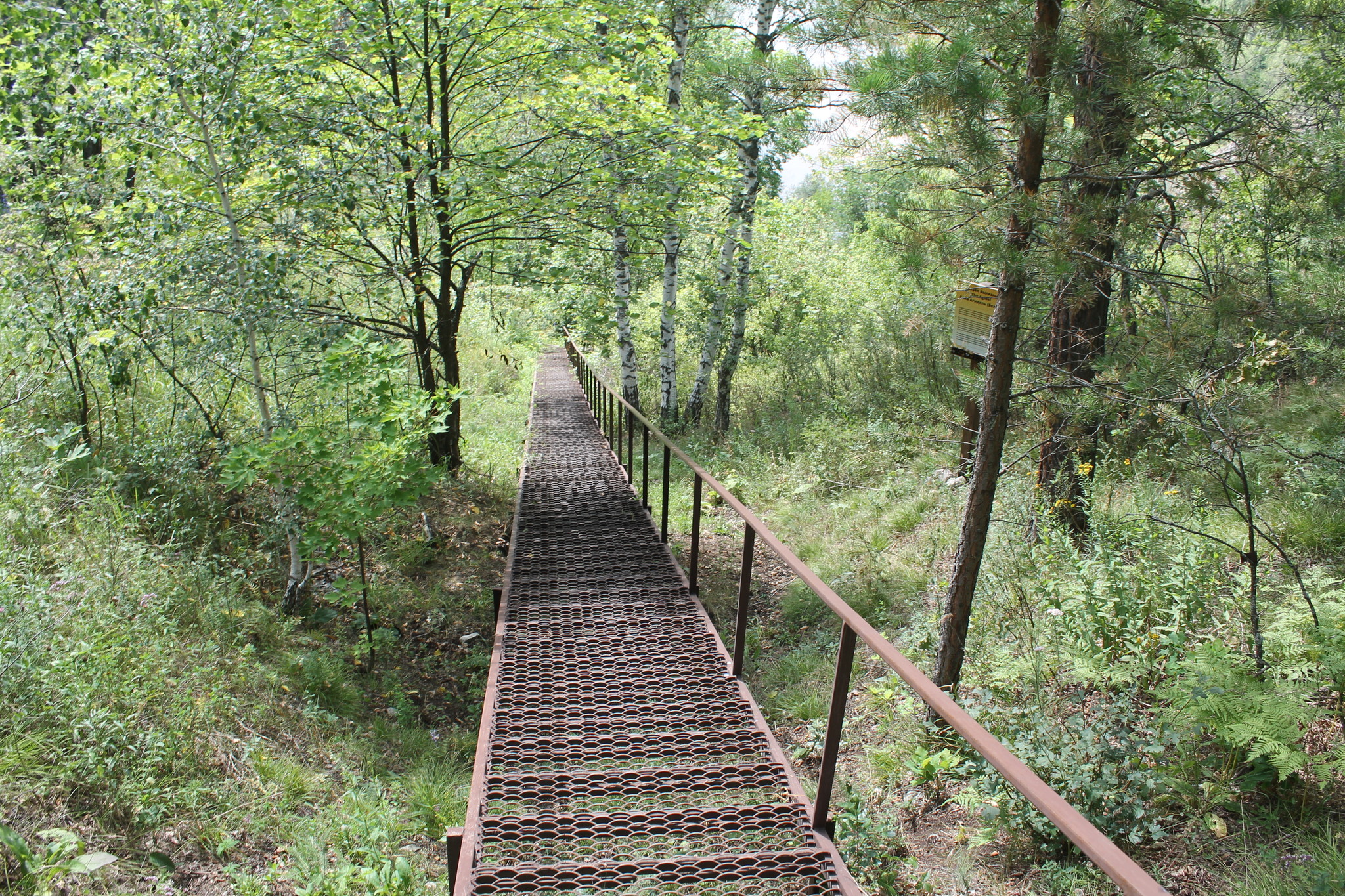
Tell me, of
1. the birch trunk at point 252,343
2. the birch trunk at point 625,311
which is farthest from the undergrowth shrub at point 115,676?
the birch trunk at point 625,311

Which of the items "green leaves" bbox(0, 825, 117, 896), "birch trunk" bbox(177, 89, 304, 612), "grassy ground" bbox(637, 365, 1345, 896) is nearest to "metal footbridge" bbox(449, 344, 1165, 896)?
"grassy ground" bbox(637, 365, 1345, 896)

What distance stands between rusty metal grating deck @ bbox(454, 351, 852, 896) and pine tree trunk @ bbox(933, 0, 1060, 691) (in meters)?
1.18

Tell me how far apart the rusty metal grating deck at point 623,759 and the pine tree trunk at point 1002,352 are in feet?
3.86

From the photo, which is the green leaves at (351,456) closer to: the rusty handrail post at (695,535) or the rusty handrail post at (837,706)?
the rusty handrail post at (695,535)

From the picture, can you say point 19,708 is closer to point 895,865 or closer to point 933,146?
point 895,865

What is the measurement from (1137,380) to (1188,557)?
1290 mm

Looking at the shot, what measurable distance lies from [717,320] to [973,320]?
6.12 metres

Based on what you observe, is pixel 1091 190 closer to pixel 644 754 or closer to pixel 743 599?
pixel 743 599

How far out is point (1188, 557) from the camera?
13.6 feet

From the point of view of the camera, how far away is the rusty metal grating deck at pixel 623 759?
2.89 metres

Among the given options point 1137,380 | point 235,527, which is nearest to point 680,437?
point 235,527

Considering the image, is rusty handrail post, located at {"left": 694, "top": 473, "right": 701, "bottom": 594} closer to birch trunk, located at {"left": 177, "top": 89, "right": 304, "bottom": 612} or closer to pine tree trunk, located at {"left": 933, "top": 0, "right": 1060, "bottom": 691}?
pine tree trunk, located at {"left": 933, "top": 0, "right": 1060, "bottom": 691}

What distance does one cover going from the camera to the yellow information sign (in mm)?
6395

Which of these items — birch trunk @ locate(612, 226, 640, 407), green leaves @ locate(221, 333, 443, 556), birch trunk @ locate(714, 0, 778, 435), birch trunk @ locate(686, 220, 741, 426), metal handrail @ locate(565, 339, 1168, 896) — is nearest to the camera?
metal handrail @ locate(565, 339, 1168, 896)
